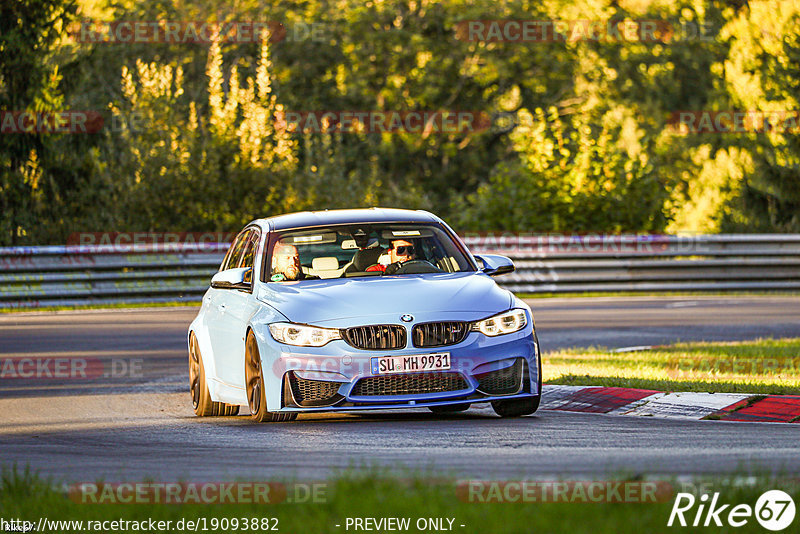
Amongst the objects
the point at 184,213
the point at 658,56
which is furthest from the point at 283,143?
the point at 658,56

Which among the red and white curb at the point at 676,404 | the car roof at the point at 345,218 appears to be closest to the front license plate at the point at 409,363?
the red and white curb at the point at 676,404

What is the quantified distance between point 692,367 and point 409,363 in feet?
16.6

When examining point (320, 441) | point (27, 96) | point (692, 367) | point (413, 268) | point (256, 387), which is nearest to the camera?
point (320, 441)

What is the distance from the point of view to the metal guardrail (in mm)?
27625

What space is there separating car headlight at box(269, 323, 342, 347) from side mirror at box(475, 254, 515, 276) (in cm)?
194

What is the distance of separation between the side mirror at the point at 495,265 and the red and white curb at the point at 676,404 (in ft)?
3.84

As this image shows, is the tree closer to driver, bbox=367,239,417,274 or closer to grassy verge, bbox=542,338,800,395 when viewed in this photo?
grassy verge, bbox=542,338,800,395

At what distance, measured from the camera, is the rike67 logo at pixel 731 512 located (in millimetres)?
5938

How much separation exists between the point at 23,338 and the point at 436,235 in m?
9.89

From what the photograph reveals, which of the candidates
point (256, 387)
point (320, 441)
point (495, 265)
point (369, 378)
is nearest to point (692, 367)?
point (495, 265)

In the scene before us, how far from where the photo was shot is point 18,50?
102 ft

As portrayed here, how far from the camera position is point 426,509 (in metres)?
6.27

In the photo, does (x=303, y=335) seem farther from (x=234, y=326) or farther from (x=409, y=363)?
(x=234, y=326)

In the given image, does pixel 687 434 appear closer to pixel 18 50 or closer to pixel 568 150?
pixel 18 50
